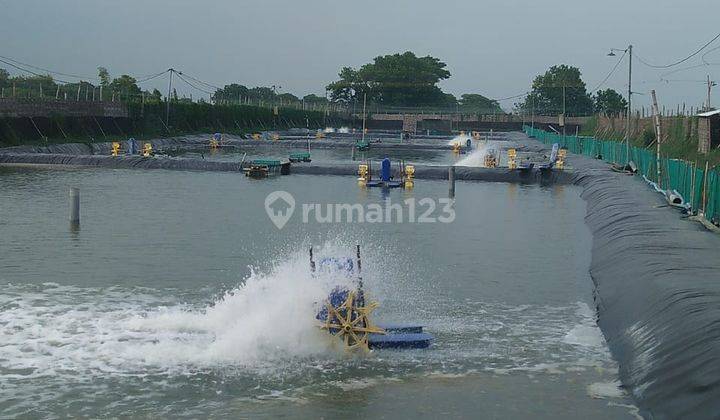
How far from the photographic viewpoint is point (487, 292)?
1581cm

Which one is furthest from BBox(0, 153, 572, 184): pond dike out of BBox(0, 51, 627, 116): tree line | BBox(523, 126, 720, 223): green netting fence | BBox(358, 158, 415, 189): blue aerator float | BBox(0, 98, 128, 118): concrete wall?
BBox(0, 51, 627, 116): tree line

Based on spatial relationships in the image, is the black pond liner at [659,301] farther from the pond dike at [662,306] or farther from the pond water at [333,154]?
the pond water at [333,154]

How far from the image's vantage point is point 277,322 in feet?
38.5

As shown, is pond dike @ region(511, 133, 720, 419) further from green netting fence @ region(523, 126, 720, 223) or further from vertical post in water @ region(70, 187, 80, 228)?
vertical post in water @ region(70, 187, 80, 228)

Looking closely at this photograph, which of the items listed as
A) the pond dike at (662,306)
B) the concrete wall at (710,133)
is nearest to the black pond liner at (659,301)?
the pond dike at (662,306)

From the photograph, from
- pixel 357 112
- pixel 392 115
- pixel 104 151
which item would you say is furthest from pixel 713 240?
pixel 357 112

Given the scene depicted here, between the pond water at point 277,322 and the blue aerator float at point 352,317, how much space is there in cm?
18

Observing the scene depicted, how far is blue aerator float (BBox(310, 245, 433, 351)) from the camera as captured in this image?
440 inches

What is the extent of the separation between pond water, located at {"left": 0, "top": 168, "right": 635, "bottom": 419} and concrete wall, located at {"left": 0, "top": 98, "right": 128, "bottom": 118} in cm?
2982

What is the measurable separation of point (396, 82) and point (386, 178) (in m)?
119

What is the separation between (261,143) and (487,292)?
213 feet

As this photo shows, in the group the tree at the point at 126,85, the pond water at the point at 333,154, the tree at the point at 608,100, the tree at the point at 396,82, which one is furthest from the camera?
the tree at the point at 396,82

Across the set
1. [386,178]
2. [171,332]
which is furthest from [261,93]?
[171,332]

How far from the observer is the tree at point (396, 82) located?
15338cm
